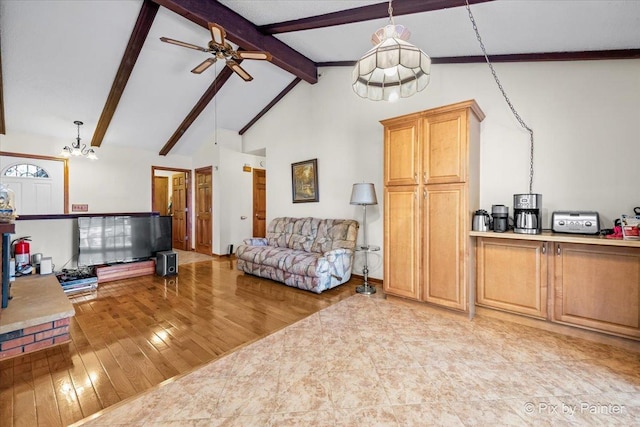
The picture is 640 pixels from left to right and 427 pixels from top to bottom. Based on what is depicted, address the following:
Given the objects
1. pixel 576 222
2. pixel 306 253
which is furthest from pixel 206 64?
pixel 576 222

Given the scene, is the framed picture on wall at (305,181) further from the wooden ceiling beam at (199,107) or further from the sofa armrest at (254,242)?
the wooden ceiling beam at (199,107)

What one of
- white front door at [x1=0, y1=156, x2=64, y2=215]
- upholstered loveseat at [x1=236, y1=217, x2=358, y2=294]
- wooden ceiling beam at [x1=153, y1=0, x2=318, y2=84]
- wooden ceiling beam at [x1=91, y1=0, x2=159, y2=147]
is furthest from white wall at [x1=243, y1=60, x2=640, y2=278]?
white front door at [x1=0, y1=156, x2=64, y2=215]

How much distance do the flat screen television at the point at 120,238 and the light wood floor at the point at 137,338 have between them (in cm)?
49

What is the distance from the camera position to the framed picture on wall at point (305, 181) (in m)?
4.85

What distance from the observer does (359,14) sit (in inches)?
111

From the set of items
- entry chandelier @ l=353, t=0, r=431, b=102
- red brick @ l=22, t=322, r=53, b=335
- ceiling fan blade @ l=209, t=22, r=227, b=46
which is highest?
ceiling fan blade @ l=209, t=22, r=227, b=46

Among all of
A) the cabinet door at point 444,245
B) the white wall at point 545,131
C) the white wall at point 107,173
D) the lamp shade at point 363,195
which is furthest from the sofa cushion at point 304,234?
the white wall at point 107,173

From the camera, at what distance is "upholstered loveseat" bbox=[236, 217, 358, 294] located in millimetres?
3609

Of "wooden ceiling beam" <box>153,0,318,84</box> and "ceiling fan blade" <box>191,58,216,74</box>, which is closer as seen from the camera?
"wooden ceiling beam" <box>153,0,318,84</box>

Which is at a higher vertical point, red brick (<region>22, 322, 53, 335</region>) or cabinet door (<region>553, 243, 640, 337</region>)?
cabinet door (<region>553, 243, 640, 337</region>)

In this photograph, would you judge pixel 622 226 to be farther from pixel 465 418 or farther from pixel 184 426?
pixel 184 426

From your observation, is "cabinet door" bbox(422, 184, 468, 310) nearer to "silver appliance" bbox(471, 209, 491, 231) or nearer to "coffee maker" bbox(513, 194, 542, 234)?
"silver appliance" bbox(471, 209, 491, 231)

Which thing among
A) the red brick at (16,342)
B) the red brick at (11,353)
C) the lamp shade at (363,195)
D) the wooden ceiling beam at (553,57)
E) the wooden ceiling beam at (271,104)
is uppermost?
the wooden ceiling beam at (271,104)

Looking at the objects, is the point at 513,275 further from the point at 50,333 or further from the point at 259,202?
the point at 259,202
